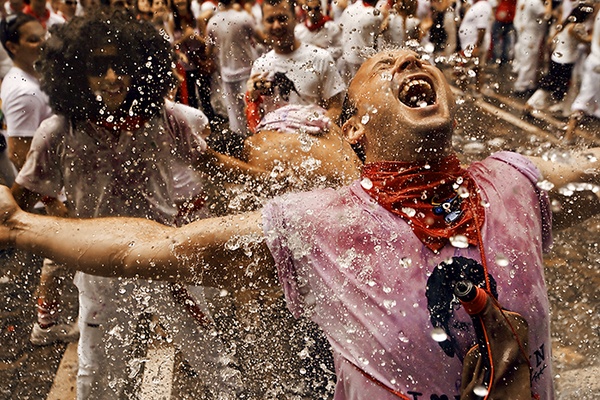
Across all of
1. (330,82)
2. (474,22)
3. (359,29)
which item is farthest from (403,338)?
(474,22)

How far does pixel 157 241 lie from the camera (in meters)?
1.81

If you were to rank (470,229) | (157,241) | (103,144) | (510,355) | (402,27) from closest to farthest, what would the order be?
(510,355) < (470,229) < (157,241) < (103,144) < (402,27)

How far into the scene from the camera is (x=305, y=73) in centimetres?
429

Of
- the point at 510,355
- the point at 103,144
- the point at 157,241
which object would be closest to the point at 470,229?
the point at 510,355

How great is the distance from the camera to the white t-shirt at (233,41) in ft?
19.7

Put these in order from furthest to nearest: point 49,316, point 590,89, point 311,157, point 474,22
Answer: point 474,22 < point 590,89 < point 49,316 < point 311,157

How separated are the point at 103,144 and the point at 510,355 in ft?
6.37

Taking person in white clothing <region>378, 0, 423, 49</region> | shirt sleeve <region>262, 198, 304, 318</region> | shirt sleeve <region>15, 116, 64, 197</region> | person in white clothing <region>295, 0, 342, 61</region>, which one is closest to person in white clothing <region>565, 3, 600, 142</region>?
person in white clothing <region>378, 0, 423, 49</region>

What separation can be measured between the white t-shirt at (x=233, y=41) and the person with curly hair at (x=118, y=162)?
281 cm

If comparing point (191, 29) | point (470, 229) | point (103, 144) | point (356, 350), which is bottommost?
point (191, 29)

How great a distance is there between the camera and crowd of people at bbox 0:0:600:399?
65.2 inches

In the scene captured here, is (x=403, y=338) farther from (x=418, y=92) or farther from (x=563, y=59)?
(x=563, y=59)

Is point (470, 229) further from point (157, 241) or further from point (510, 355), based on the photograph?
point (157, 241)

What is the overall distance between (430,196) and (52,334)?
9.64 ft
